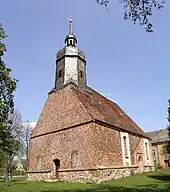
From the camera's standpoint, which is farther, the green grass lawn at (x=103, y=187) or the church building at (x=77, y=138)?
the church building at (x=77, y=138)

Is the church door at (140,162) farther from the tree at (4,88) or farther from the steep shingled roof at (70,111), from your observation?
the tree at (4,88)

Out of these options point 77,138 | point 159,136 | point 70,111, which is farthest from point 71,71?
point 159,136

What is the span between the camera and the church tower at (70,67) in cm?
2820

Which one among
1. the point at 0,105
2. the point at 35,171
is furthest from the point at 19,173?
the point at 0,105

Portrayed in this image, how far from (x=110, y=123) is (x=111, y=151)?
2992mm

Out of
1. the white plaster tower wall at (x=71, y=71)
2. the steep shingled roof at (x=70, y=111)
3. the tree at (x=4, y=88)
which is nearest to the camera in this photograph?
the tree at (x=4, y=88)

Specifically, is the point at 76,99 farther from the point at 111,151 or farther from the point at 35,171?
the point at 35,171

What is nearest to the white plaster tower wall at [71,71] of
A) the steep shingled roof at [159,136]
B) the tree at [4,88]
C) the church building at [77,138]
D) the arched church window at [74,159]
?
the church building at [77,138]

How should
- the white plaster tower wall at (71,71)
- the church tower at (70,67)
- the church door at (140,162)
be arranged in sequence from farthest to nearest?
the church door at (140,162) → the church tower at (70,67) → the white plaster tower wall at (71,71)

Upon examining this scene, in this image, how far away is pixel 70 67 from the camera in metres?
28.7

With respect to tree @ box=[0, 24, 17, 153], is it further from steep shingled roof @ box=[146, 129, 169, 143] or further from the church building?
steep shingled roof @ box=[146, 129, 169, 143]

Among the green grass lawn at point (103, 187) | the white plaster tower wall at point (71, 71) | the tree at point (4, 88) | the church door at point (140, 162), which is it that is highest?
the white plaster tower wall at point (71, 71)

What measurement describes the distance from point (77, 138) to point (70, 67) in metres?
9.40

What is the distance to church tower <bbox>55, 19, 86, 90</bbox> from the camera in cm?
2820
